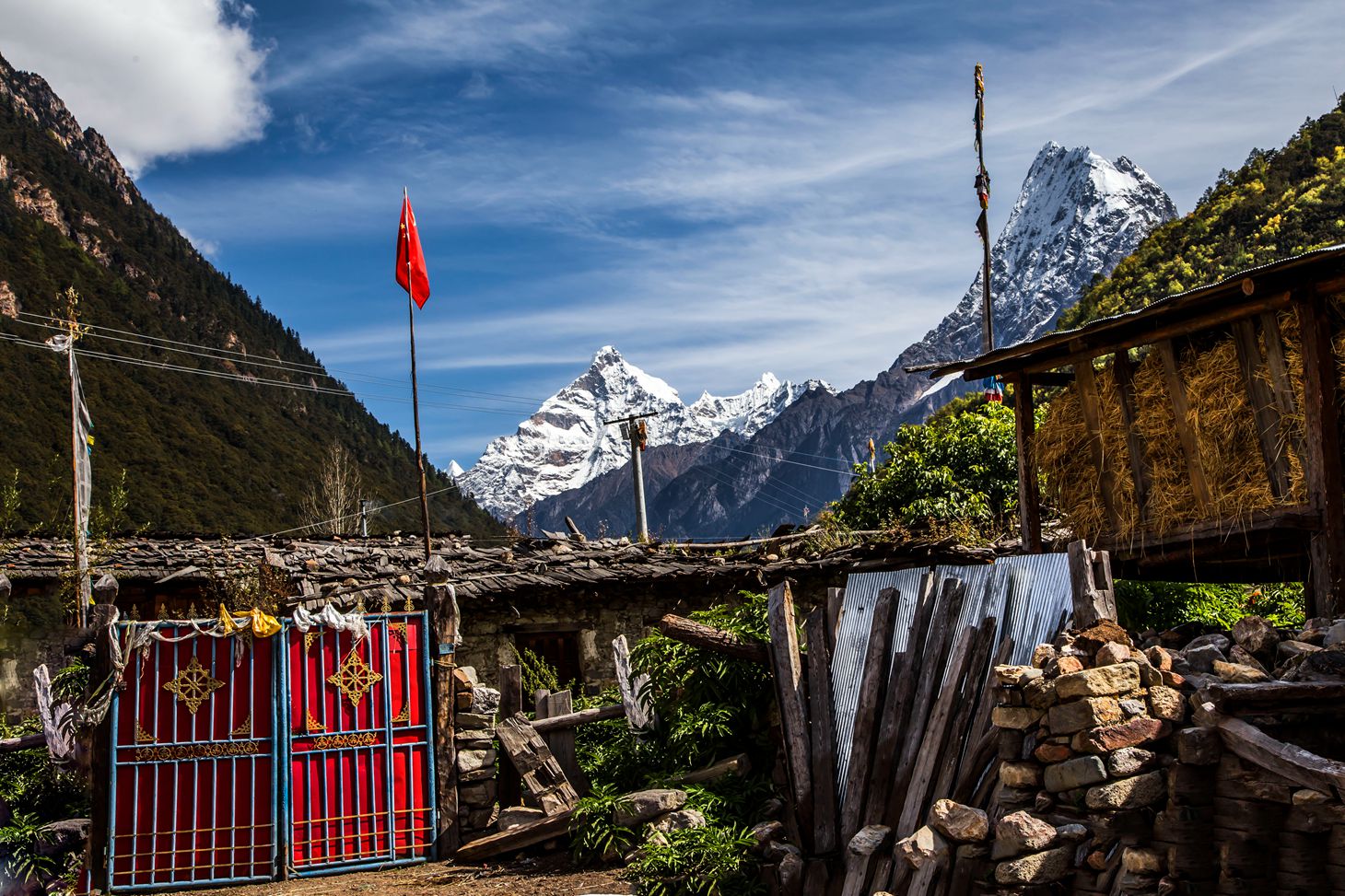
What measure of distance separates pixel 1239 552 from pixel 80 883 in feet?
32.9

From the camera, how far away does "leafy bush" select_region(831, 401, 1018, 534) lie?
70.1ft

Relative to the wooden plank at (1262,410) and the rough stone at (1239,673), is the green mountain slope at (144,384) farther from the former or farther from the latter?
the rough stone at (1239,673)

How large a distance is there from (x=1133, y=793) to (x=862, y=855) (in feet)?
6.72

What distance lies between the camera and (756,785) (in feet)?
31.7

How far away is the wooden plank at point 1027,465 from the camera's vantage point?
11.2m

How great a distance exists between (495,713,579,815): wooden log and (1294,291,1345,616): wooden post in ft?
20.1

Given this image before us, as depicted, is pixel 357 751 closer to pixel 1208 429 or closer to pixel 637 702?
pixel 637 702

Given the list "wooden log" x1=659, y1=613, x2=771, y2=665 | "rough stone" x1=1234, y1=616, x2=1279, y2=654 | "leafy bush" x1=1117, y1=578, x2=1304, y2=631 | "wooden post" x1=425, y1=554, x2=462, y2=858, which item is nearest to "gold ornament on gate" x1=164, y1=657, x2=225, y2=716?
"wooden post" x1=425, y1=554, x2=462, y2=858

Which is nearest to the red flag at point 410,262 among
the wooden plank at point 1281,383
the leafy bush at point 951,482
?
the leafy bush at point 951,482

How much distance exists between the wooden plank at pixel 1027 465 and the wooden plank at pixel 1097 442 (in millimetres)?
614

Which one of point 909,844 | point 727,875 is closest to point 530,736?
point 727,875

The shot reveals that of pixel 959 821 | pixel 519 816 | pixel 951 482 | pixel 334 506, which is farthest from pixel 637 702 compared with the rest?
pixel 334 506

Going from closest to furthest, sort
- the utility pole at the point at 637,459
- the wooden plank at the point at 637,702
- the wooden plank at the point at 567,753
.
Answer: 1. the wooden plank at the point at 567,753
2. the wooden plank at the point at 637,702
3. the utility pole at the point at 637,459

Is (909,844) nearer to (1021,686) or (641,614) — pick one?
(1021,686)
